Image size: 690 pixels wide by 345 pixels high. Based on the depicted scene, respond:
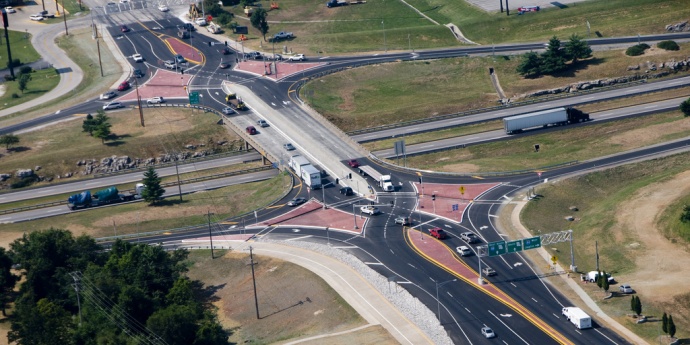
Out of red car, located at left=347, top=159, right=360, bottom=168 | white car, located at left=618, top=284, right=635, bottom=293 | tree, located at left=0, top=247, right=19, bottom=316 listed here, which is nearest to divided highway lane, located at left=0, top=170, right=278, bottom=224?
red car, located at left=347, top=159, right=360, bottom=168

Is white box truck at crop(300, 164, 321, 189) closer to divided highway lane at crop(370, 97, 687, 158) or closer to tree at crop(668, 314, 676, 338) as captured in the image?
divided highway lane at crop(370, 97, 687, 158)

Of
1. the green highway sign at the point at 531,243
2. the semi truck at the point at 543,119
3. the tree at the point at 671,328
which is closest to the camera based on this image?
the tree at the point at 671,328

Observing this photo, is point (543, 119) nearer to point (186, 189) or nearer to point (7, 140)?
point (186, 189)

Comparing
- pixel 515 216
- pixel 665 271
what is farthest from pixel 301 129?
pixel 665 271

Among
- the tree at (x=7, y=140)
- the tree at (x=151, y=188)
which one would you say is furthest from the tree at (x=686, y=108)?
the tree at (x=7, y=140)

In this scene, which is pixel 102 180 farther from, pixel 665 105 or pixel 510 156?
pixel 665 105

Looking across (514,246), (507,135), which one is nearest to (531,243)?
(514,246)

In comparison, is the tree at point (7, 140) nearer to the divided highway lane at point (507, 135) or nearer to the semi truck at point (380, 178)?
the divided highway lane at point (507, 135)
